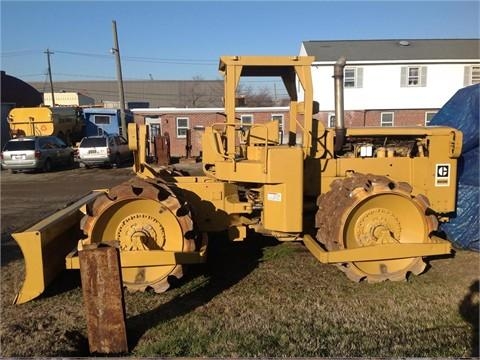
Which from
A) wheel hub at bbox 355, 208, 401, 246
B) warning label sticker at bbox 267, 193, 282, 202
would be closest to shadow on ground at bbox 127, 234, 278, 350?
warning label sticker at bbox 267, 193, 282, 202

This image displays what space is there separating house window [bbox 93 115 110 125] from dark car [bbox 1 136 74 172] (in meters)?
9.60

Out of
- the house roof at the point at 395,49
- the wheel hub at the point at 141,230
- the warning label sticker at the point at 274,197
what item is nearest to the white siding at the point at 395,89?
the house roof at the point at 395,49

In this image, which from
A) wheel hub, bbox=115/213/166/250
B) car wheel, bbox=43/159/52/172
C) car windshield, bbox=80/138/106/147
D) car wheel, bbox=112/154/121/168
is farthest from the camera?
car wheel, bbox=112/154/121/168

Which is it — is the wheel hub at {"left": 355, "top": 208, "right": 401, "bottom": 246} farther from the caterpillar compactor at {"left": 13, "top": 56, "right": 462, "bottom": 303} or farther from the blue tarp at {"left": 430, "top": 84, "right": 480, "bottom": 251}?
the blue tarp at {"left": 430, "top": 84, "right": 480, "bottom": 251}

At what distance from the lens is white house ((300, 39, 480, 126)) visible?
30.4 metres

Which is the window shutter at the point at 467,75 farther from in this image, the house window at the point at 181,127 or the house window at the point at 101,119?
the house window at the point at 101,119

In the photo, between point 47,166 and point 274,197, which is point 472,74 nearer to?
point 47,166

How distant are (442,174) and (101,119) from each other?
30060 millimetres

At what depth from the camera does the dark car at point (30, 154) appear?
22.2 m

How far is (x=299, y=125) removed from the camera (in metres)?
6.32

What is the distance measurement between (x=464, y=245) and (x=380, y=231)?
6.66 feet

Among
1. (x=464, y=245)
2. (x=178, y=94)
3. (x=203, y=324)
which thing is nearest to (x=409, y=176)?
(x=464, y=245)

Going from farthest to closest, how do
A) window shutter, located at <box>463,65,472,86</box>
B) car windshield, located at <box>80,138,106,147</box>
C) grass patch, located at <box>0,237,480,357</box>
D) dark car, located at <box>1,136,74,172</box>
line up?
1. window shutter, located at <box>463,65,472,86</box>
2. car windshield, located at <box>80,138,106,147</box>
3. dark car, located at <box>1,136,74,172</box>
4. grass patch, located at <box>0,237,480,357</box>

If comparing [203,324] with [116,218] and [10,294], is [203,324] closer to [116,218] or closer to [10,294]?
[116,218]
